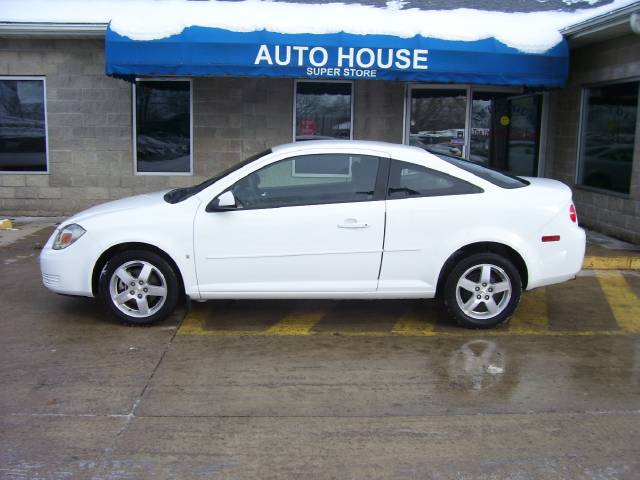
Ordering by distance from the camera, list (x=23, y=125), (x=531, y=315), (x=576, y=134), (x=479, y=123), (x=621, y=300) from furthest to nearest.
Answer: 1. (x=479, y=123)
2. (x=23, y=125)
3. (x=576, y=134)
4. (x=621, y=300)
5. (x=531, y=315)

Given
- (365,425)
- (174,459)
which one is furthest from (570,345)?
(174,459)

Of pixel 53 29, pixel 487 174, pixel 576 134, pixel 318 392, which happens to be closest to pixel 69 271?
pixel 318 392

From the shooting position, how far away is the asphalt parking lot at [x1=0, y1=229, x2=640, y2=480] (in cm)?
381

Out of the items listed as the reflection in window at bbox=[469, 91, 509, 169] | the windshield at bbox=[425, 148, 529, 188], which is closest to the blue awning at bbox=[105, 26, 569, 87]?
the reflection in window at bbox=[469, 91, 509, 169]

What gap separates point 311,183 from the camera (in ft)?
19.6

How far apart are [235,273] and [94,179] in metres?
7.13

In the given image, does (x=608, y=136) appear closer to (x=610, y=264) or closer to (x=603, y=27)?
(x=603, y=27)

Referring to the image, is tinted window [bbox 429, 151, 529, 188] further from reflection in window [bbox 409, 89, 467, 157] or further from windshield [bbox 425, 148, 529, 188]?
reflection in window [bbox 409, 89, 467, 157]

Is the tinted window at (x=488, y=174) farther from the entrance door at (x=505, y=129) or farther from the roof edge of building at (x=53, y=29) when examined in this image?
the roof edge of building at (x=53, y=29)

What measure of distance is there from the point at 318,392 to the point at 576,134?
8.62 m

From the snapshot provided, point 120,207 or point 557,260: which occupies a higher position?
point 120,207

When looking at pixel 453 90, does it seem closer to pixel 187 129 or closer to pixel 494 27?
pixel 494 27

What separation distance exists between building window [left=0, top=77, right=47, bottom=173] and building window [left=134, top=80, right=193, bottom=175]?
1.66 m

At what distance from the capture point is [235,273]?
5.92m
